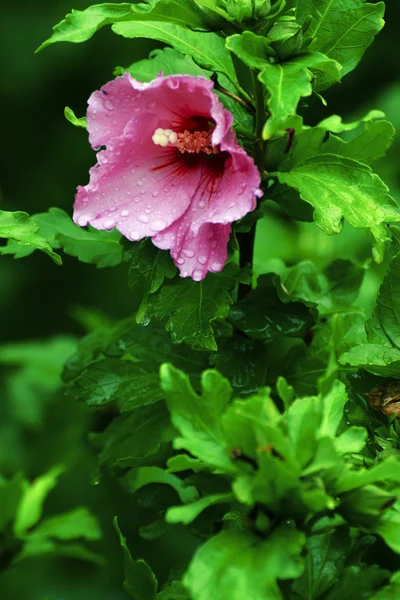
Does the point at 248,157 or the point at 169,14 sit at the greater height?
the point at 169,14

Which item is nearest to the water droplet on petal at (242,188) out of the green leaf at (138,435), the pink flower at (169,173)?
the pink flower at (169,173)

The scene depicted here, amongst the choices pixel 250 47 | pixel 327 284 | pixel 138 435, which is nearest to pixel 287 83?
pixel 250 47

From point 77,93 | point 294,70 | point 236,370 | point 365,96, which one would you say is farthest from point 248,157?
point 77,93

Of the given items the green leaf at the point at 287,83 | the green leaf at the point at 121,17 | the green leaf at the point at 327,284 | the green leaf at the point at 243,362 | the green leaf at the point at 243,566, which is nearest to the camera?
the green leaf at the point at 243,566

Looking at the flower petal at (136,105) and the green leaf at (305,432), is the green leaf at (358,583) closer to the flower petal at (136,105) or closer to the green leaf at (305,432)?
the green leaf at (305,432)

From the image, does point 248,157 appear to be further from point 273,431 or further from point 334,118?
point 273,431

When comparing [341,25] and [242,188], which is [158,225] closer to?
[242,188]
